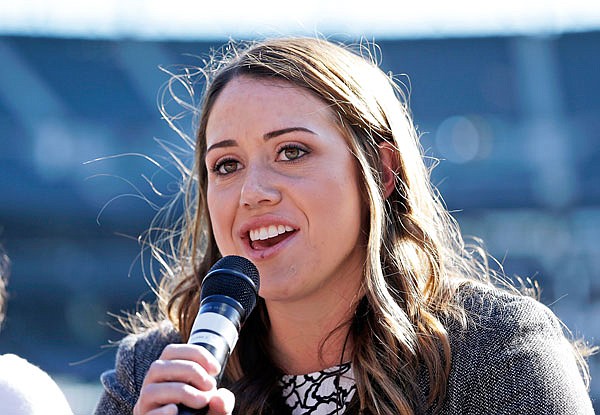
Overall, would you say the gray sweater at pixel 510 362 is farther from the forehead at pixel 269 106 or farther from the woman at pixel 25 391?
the woman at pixel 25 391

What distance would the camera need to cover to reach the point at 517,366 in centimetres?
209

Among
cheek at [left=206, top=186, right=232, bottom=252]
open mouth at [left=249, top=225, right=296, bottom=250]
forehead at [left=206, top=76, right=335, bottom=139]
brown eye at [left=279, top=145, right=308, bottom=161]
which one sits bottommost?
open mouth at [left=249, top=225, right=296, bottom=250]

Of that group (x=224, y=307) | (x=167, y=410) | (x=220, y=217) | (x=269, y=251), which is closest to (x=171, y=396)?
(x=167, y=410)

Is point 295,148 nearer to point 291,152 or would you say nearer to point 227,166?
point 291,152

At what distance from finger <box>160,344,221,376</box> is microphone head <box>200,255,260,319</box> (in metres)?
0.18

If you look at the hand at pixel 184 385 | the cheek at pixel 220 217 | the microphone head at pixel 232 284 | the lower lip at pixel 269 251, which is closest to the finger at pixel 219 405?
the hand at pixel 184 385

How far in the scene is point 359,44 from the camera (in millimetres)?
2773

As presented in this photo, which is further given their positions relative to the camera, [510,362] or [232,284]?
[510,362]

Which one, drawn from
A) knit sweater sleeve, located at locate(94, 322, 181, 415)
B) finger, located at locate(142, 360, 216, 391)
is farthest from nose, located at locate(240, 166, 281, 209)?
finger, located at locate(142, 360, 216, 391)

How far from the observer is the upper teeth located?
2.13 m

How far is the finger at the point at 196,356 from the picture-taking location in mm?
1444

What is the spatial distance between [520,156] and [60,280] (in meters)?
8.92

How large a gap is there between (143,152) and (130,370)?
611 inches

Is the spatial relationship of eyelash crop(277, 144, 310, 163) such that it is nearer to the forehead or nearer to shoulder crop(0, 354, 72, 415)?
the forehead
